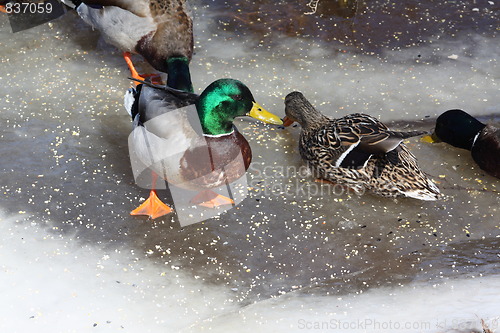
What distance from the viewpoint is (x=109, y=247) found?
3.56m

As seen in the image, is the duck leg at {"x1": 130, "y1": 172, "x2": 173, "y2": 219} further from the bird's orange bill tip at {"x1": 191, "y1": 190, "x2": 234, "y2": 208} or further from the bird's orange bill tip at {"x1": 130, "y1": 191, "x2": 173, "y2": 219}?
the bird's orange bill tip at {"x1": 191, "y1": 190, "x2": 234, "y2": 208}

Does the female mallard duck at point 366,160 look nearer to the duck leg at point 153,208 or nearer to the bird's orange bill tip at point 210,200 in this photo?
the bird's orange bill tip at point 210,200

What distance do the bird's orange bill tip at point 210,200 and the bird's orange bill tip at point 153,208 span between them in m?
0.17

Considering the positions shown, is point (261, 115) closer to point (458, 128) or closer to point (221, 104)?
point (221, 104)

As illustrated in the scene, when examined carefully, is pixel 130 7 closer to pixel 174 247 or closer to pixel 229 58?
pixel 229 58

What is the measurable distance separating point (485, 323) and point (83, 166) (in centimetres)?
243

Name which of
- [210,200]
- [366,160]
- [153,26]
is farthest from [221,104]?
[153,26]

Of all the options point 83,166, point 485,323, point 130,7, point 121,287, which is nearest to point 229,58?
Result: point 130,7

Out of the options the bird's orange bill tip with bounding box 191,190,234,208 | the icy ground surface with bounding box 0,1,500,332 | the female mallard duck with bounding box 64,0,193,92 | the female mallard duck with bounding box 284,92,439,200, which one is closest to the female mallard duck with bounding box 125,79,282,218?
the bird's orange bill tip with bounding box 191,190,234,208

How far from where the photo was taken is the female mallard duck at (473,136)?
160 inches

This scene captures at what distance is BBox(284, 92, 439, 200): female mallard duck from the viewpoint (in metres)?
3.82

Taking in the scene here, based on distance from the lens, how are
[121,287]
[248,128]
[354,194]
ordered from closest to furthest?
1. [121,287]
2. [354,194]
3. [248,128]

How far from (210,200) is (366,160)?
91cm

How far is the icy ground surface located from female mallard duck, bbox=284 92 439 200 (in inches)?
4.1
